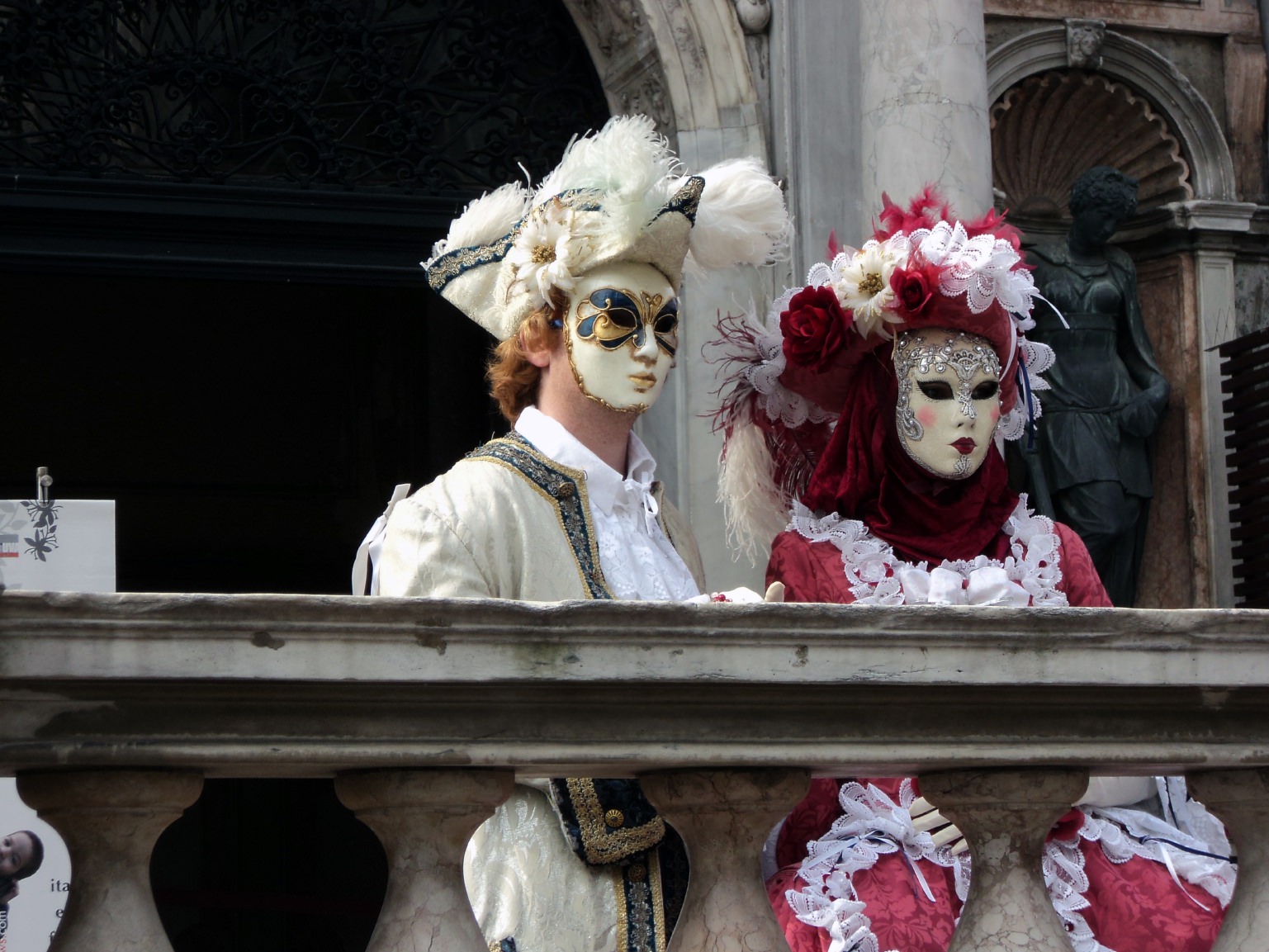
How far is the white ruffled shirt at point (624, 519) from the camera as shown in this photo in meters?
3.55

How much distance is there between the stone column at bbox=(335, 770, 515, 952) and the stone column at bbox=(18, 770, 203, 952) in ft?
0.67

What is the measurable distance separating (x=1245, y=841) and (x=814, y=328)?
1707 millimetres

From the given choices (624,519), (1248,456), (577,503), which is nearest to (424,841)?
(577,503)

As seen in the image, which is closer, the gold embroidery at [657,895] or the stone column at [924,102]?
the gold embroidery at [657,895]

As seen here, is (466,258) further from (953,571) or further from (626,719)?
(626,719)

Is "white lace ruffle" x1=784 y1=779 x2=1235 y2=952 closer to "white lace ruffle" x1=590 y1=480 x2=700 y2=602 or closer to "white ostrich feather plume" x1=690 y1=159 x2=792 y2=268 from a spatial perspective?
"white lace ruffle" x1=590 y1=480 x2=700 y2=602

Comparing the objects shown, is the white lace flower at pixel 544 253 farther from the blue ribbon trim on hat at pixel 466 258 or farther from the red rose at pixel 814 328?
the red rose at pixel 814 328

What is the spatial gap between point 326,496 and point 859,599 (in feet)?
22.5

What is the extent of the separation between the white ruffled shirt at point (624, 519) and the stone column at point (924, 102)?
220 cm

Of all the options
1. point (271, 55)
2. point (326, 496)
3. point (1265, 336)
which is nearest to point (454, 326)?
point (326, 496)

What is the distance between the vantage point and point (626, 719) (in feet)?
7.79

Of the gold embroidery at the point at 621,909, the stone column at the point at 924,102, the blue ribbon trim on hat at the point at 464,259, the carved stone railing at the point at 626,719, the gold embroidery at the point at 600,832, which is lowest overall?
the gold embroidery at the point at 621,909

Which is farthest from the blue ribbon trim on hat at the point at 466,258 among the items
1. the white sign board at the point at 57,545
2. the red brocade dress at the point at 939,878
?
the white sign board at the point at 57,545

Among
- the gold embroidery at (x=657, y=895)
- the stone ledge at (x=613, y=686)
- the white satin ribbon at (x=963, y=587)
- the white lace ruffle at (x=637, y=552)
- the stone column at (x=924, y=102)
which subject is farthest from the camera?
the stone column at (x=924, y=102)
